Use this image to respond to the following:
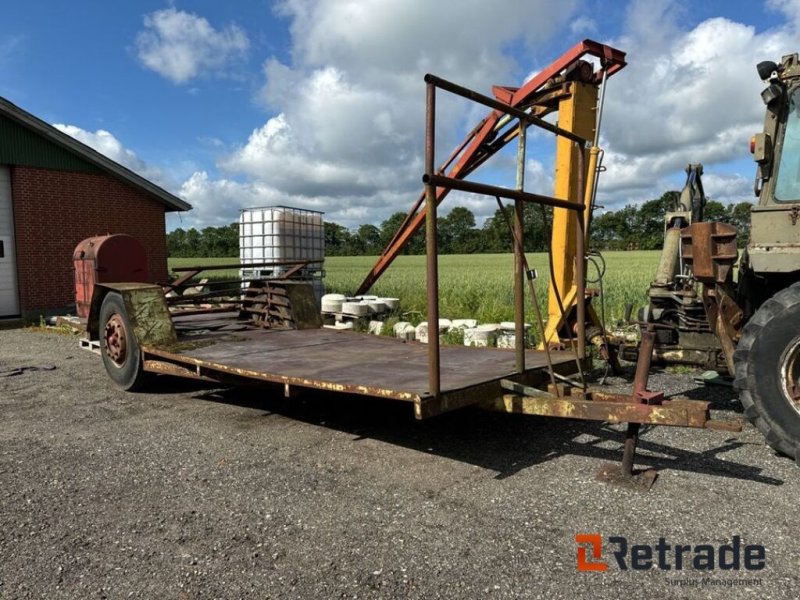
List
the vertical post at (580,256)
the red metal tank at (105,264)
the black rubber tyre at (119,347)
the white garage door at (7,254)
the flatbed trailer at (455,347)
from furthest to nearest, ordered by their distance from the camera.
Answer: the white garage door at (7,254)
the red metal tank at (105,264)
the black rubber tyre at (119,347)
the vertical post at (580,256)
the flatbed trailer at (455,347)

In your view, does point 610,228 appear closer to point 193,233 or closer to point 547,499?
point 193,233

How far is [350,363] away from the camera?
17.1 feet

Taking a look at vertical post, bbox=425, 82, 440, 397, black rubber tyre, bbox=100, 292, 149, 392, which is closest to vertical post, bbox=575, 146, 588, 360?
vertical post, bbox=425, 82, 440, 397

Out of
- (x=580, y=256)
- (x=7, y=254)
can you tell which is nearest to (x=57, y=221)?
(x=7, y=254)

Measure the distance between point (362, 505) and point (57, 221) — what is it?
46.8 ft

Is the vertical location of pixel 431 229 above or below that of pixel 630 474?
above

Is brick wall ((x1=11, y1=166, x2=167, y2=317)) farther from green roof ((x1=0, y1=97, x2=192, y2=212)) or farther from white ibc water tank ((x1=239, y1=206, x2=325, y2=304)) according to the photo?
white ibc water tank ((x1=239, y1=206, x2=325, y2=304))

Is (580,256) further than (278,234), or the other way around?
(278,234)

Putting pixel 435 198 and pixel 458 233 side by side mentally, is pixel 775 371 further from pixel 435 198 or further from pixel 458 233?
pixel 458 233

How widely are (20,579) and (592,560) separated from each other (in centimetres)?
267

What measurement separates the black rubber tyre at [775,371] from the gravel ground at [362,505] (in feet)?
1.00

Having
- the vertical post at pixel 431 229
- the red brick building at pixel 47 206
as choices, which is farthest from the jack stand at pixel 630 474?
the red brick building at pixel 47 206

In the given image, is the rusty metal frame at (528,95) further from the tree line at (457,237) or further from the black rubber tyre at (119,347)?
the tree line at (457,237)

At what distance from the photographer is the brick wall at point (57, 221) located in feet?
46.7
